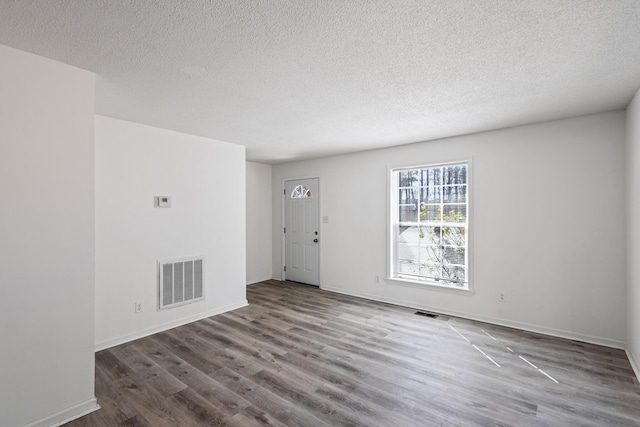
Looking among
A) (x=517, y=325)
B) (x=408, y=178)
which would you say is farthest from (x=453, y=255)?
(x=408, y=178)

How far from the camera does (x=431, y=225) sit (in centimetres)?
453

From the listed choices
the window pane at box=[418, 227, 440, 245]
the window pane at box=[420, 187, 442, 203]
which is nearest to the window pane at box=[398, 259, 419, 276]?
the window pane at box=[418, 227, 440, 245]

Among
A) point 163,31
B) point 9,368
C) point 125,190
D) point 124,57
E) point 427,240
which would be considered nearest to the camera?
point 163,31

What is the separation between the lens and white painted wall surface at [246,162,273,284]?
612 centimetres

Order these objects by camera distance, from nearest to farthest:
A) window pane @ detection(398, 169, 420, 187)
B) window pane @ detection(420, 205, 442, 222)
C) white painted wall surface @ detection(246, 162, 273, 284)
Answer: window pane @ detection(420, 205, 442, 222)
window pane @ detection(398, 169, 420, 187)
white painted wall surface @ detection(246, 162, 273, 284)

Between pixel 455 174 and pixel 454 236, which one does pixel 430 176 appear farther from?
pixel 454 236

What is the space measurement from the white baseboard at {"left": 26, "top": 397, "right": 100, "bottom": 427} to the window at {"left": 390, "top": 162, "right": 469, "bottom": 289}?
12.7 feet

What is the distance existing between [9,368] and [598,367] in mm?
4551

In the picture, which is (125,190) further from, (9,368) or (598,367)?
(598,367)

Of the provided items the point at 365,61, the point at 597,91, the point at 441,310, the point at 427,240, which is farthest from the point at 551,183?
the point at 365,61

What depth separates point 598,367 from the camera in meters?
2.74

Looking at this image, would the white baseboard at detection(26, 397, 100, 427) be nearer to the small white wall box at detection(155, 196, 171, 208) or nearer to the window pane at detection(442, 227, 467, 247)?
the small white wall box at detection(155, 196, 171, 208)

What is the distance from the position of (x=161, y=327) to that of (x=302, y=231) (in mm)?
3001

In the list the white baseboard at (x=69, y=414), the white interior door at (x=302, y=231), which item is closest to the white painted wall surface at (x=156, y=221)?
the white baseboard at (x=69, y=414)
